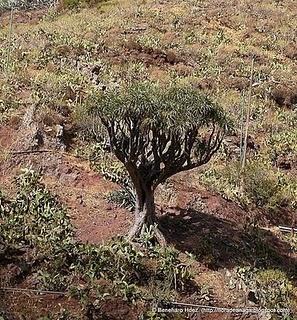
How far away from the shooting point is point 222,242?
38.9 ft

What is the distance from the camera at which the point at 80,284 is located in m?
9.20

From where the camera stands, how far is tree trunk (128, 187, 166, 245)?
1068cm

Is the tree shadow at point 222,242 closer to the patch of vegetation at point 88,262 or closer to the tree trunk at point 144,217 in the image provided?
the tree trunk at point 144,217

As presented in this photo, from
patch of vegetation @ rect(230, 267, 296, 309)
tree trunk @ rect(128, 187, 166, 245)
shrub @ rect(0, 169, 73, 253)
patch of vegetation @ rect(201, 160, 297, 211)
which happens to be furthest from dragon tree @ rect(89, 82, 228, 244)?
patch of vegetation @ rect(201, 160, 297, 211)

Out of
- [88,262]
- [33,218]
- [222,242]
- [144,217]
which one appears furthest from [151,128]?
[222,242]

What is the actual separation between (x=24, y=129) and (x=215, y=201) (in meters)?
5.25

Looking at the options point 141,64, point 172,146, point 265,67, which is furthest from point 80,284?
point 265,67

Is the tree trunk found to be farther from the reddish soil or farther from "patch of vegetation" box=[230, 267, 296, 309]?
"patch of vegetation" box=[230, 267, 296, 309]

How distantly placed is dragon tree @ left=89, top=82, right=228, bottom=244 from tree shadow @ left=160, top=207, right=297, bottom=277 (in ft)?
2.90

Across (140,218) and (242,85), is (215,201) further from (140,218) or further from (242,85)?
(242,85)

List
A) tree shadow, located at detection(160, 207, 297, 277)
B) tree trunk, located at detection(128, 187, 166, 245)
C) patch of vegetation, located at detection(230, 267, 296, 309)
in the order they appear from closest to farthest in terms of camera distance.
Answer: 1. patch of vegetation, located at detection(230, 267, 296, 309)
2. tree trunk, located at detection(128, 187, 166, 245)
3. tree shadow, located at detection(160, 207, 297, 277)

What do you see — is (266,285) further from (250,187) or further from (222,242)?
(250,187)

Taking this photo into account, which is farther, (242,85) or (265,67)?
(265,67)

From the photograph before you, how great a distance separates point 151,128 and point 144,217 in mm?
1722
